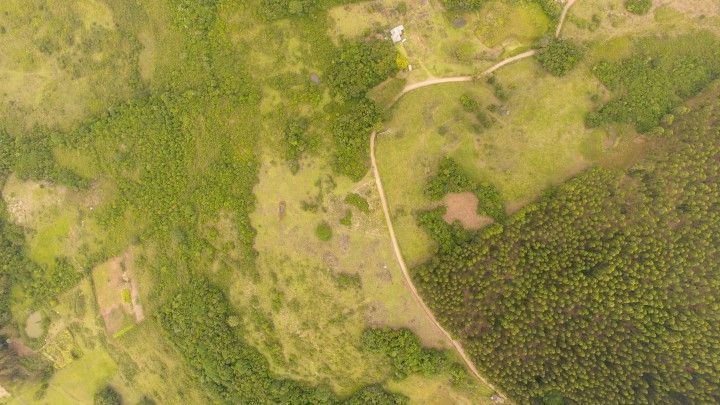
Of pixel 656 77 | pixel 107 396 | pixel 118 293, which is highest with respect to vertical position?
pixel 656 77

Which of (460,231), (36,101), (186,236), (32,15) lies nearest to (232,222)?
(186,236)

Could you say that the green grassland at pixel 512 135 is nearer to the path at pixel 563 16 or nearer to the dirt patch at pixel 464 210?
the path at pixel 563 16

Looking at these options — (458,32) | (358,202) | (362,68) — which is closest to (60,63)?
(362,68)

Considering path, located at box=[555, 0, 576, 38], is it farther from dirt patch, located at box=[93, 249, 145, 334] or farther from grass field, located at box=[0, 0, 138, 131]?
dirt patch, located at box=[93, 249, 145, 334]

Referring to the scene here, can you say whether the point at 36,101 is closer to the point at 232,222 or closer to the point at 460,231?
the point at 232,222

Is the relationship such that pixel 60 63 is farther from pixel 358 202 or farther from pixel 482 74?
pixel 482 74

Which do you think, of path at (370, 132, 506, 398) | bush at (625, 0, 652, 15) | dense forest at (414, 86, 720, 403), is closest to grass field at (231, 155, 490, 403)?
path at (370, 132, 506, 398)

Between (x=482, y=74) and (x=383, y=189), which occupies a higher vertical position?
(x=482, y=74)
